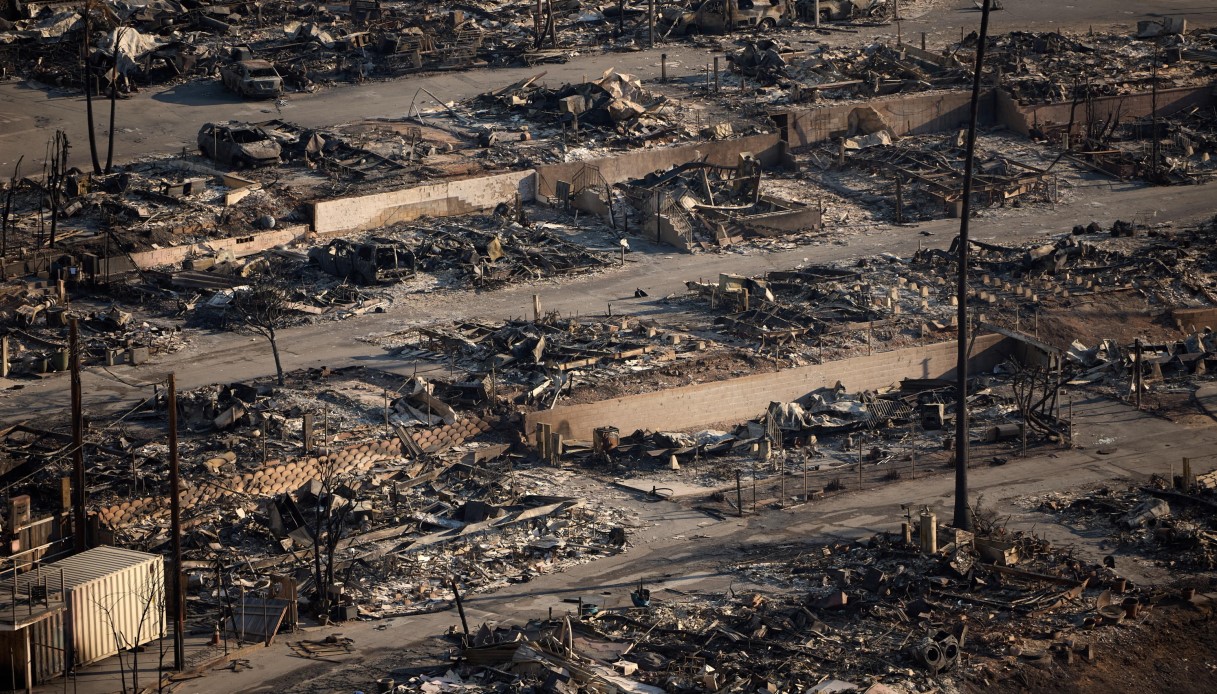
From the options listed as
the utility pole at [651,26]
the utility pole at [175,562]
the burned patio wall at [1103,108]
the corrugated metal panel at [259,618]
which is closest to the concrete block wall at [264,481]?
the corrugated metal panel at [259,618]

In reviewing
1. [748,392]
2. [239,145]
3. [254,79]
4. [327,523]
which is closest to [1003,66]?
[254,79]

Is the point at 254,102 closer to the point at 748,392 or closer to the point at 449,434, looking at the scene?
the point at 449,434

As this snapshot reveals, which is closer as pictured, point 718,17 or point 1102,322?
point 1102,322

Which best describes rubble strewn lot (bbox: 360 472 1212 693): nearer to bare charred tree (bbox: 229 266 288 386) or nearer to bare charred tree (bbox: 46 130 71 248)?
bare charred tree (bbox: 229 266 288 386)

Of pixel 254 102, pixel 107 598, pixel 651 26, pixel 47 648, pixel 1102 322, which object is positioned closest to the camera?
pixel 47 648

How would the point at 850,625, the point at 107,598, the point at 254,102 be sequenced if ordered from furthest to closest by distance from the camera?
1. the point at 254,102
2. the point at 850,625
3. the point at 107,598

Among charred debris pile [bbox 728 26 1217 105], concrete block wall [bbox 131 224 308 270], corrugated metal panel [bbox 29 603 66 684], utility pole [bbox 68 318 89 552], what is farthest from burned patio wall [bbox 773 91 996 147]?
corrugated metal panel [bbox 29 603 66 684]
